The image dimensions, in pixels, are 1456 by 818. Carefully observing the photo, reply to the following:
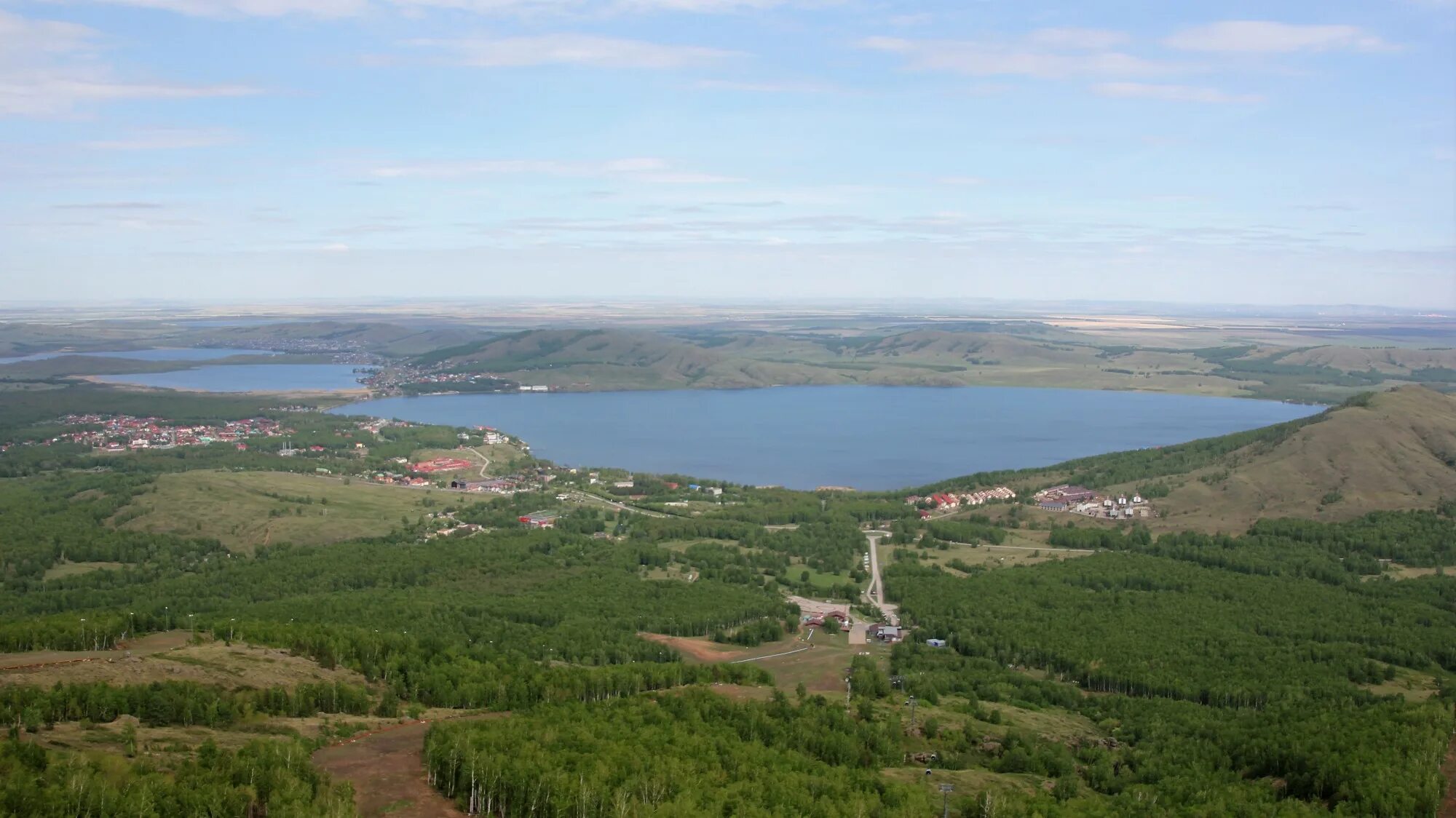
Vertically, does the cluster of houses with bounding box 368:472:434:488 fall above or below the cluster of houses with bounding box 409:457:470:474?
below

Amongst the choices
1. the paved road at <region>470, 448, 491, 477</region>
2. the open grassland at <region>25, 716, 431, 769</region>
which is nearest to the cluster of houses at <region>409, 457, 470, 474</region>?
the paved road at <region>470, 448, 491, 477</region>

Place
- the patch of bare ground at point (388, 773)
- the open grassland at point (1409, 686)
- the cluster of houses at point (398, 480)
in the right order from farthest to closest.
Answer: the cluster of houses at point (398, 480), the open grassland at point (1409, 686), the patch of bare ground at point (388, 773)

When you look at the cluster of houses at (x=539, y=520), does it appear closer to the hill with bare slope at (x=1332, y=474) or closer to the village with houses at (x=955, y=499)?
the village with houses at (x=955, y=499)

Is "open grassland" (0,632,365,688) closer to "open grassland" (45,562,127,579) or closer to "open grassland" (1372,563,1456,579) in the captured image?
"open grassland" (45,562,127,579)

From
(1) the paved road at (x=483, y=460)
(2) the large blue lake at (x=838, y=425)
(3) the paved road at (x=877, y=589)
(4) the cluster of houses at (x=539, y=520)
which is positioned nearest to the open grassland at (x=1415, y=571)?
(3) the paved road at (x=877, y=589)

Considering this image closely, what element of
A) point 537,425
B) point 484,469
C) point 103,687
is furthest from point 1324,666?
point 537,425

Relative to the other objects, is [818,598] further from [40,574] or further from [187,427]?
[187,427]

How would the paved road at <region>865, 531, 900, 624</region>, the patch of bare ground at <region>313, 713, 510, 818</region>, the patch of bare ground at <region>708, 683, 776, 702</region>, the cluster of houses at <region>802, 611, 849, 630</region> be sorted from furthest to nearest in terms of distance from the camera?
the paved road at <region>865, 531, 900, 624</region>
the cluster of houses at <region>802, 611, 849, 630</region>
the patch of bare ground at <region>708, 683, 776, 702</region>
the patch of bare ground at <region>313, 713, 510, 818</region>
